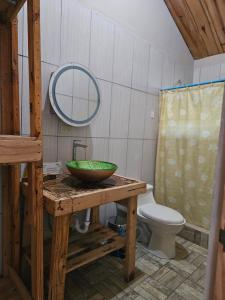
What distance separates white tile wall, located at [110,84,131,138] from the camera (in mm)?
2027

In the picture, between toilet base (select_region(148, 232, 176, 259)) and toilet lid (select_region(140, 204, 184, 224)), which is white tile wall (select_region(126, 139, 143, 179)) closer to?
toilet lid (select_region(140, 204, 184, 224))

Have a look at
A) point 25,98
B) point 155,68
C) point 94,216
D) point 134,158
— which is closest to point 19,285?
point 94,216

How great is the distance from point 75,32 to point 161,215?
1.72m

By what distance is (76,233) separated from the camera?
1.74m

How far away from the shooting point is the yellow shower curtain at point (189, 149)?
2139 mm

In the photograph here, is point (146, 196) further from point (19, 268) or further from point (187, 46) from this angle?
point (187, 46)

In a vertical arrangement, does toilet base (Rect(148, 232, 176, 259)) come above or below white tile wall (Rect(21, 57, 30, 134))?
→ below

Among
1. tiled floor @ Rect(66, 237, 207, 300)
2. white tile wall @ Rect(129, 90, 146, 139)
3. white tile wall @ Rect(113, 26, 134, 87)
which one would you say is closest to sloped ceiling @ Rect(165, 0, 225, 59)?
white tile wall @ Rect(113, 26, 134, 87)

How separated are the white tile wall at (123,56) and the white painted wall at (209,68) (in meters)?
1.32

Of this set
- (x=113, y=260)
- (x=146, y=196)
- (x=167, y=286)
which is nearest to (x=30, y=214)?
(x=113, y=260)

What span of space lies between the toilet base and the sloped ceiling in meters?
2.39

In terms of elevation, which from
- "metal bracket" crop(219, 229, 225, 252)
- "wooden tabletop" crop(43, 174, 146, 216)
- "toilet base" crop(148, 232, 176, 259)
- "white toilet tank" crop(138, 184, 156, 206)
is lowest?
"toilet base" crop(148, 232, 176, 259)

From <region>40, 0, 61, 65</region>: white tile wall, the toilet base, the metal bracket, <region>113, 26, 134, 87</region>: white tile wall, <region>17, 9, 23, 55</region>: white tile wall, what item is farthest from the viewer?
<region>113, 26, 134, 87</region>: white tile wall

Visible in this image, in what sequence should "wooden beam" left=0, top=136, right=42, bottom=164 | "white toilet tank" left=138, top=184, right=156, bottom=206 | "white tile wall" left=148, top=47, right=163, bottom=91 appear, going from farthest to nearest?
"white tile wall" left=148, top=47, right=163, bottom=91 → "white toilet tank" left=138, top=184, right=156, bottom=206 → "wooden beam" left=0, top=136, right=42, bottom=164
